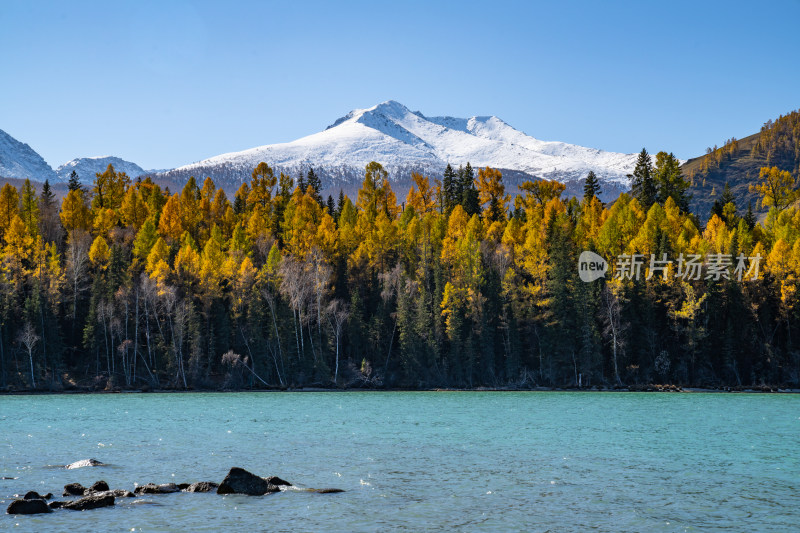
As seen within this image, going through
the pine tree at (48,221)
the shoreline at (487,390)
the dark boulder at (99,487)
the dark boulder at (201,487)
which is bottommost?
the shoreline at (487,390)

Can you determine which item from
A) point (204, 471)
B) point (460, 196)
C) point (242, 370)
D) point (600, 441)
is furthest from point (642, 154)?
point (204, 471)

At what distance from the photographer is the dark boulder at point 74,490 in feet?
74.9

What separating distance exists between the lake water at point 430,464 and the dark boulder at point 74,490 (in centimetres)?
45

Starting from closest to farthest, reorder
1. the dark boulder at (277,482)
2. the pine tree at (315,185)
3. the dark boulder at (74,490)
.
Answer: the dark boulder at (74,490)
the dark boulder at (277,482)
the pine tree at (315,185)

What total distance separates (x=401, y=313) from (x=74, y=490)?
6737cm

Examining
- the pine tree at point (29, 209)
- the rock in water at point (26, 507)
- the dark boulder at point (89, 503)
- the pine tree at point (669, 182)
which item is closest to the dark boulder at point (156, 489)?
the dark boulder at point (89, 503)

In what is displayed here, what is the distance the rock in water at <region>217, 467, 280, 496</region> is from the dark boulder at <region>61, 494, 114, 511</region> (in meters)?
3.51

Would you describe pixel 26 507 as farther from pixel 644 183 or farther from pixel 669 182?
pixel 669 182

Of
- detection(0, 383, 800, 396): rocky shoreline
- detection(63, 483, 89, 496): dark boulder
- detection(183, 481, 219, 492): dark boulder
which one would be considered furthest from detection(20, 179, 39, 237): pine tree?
detection(183, 481, 219, 492): dark boulder

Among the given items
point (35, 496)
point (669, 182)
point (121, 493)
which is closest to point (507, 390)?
point (669, 182)

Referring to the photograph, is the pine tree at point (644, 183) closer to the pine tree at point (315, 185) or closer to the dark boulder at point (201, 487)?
the pine tree at point (315, 185)

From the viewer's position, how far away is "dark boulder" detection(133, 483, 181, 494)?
23.4 m

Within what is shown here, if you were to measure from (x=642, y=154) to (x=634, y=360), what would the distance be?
47.5m

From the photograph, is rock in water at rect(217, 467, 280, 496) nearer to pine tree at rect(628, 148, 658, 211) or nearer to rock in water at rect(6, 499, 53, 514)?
rock in water at rect(6, 499, 53, 514)
